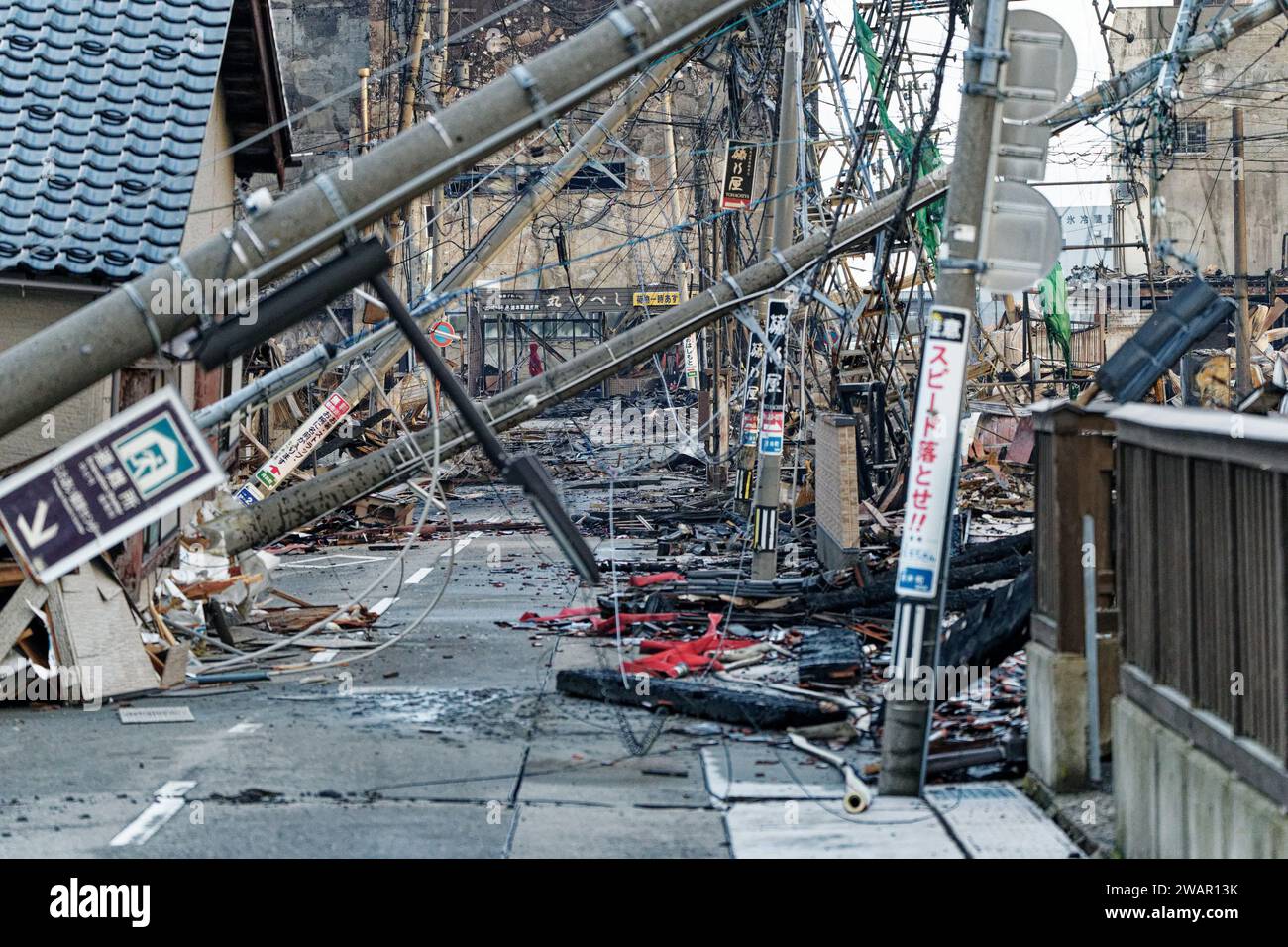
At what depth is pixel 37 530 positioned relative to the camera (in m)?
7.79

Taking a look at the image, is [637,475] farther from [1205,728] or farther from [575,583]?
[1205,728]

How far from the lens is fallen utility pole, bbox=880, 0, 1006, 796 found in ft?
30.1

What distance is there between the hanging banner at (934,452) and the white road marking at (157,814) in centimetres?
469

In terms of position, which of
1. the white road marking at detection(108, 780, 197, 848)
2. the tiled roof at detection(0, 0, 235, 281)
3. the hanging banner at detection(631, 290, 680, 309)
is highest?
the hanging banner at detection(631, 290, 680, 309)

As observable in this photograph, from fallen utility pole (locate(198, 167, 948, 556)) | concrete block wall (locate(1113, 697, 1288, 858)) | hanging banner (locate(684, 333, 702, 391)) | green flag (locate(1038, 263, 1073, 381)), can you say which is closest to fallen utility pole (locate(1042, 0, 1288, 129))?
fallen utility pole (locate(198, 167, 948, 556))

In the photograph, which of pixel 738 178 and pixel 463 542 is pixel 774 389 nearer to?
pixel 738 178

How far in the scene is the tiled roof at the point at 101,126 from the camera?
43.6ft

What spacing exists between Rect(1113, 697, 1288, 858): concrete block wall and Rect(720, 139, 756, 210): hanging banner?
16.3 meters

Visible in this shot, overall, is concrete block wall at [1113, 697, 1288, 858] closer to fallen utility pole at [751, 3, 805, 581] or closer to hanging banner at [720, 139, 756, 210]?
fallen utility pole at [751, 3, 805, 581]

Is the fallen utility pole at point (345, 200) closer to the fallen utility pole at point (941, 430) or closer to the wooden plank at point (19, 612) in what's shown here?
the fallen utility pole at point (941, 430)

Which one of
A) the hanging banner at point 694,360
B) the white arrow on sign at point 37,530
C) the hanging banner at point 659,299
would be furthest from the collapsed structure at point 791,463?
the hanging banner at point 659,299

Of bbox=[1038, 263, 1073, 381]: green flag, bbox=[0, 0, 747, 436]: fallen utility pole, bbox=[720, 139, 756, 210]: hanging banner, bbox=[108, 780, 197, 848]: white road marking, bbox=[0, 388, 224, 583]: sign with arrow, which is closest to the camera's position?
bbox=[0, 388, 224, 583]: sign with arrow

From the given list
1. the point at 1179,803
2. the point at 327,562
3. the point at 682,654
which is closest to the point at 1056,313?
the point at 327,562

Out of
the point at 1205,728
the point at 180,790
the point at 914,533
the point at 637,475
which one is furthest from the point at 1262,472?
the point at 637,475
